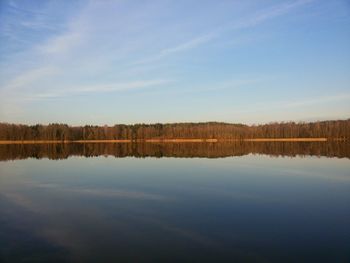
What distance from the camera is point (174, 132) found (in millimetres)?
99312

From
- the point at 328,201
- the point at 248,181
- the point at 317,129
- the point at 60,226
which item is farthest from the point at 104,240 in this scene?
the point at 317,129

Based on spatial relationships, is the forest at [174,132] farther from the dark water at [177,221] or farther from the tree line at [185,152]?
the dark water at [177,221]

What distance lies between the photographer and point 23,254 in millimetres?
6527

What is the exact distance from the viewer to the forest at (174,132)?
277 feet

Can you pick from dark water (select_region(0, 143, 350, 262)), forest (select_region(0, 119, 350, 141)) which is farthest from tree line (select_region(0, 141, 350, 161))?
forest (select_region(0, 119, 350, 141))

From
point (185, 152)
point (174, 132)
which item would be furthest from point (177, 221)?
point (174, 132)

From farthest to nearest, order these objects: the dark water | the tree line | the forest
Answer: the forest, the tree line, the dark water

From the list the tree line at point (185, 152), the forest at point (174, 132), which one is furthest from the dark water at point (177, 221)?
the forest at point (174, 132)

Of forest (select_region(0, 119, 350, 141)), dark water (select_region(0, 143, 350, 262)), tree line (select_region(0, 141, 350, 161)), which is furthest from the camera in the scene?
forest (select_region(0, 119, 350, 141))

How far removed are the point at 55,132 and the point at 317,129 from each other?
2458 inches

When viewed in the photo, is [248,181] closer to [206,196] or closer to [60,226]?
[206,196]

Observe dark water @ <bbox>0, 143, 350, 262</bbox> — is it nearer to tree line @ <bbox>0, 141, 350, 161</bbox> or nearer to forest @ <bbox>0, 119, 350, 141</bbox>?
tree line @ <bbox>0, 141, 350, 161</bbox>

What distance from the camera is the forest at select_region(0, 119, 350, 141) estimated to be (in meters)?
84.3

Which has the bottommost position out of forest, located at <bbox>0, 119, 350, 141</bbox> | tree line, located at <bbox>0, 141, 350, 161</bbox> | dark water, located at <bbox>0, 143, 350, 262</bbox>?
dark water, located at <bbox>0, 143, 350, 262</bbox>
